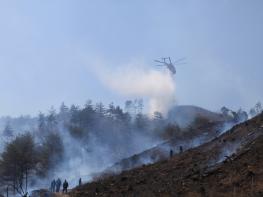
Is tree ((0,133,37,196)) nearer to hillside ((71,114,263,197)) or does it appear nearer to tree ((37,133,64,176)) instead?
tree ((37,133,64,176))

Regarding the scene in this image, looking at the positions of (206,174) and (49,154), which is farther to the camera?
(49,154)

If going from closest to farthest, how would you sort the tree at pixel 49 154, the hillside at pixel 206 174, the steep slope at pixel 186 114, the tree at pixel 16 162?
1. the hillside at pixel 206 174
2. the tree at pixel 16 162
3. the tree at pixel 49 154
4. the steep slope at pixel 186 114

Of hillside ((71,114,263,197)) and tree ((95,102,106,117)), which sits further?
tree ((95,102,106,117))

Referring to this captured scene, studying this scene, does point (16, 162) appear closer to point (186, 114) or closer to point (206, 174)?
point (206, 174)

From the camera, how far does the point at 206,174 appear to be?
32.0m

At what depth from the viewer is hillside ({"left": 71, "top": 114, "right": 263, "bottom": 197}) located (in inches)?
1115

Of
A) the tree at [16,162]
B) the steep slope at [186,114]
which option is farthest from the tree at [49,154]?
the steep slope at [186,114]

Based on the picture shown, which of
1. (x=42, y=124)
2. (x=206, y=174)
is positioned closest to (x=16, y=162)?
(x=206, y=174)

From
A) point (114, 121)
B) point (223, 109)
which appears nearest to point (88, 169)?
point (114, 121)

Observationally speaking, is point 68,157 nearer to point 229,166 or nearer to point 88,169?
point 88,169

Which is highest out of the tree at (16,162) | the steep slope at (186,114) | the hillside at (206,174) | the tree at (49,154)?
the steep slope at (186,114)

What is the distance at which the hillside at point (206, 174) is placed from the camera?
28.3 meters

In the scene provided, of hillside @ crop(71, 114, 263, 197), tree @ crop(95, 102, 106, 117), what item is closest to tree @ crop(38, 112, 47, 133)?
tree @ crop(95, 102, 106, 117)

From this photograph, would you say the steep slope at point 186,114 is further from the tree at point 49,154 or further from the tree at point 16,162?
the tree at point 16,162
